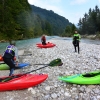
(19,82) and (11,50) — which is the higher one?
(11,50)

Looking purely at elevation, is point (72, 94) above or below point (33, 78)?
below

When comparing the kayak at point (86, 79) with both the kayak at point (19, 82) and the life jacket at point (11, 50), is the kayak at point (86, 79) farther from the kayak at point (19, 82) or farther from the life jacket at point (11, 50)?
the life jacket at point (11, 50)

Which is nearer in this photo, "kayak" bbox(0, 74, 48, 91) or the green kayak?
"kayak" bbox(0, 74, 48, 91)

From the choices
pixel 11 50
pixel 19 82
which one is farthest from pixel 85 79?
pixel 11 50

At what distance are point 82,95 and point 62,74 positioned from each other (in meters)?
2.64

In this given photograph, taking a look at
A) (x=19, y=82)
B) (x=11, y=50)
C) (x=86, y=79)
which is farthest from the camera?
(x=11, y=50)

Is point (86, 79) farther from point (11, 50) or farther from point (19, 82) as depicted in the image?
point (11, 50)

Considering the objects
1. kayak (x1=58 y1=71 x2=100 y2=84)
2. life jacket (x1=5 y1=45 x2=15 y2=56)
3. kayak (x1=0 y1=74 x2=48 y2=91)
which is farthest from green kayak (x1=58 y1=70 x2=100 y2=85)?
life jacket (x1=5 y1=45 x2=15 y2=56)

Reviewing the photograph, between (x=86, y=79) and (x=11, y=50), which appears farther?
(x=11, y=50)

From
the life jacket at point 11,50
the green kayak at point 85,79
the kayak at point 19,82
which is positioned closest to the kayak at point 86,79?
the green kayak at point 85,79

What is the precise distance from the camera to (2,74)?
9945 mm

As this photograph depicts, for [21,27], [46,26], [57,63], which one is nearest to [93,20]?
[21,27]

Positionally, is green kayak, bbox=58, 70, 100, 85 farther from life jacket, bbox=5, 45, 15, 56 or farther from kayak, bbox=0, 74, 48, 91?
life jacket, bbox=5, 45, 15, 56

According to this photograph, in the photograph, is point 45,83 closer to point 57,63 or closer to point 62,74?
point 62,74
